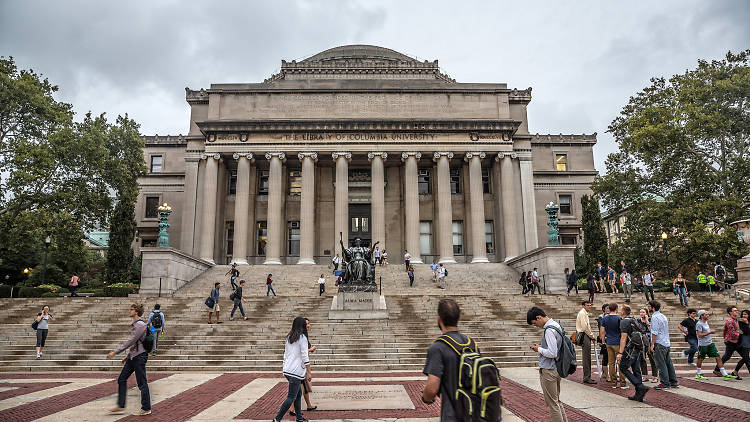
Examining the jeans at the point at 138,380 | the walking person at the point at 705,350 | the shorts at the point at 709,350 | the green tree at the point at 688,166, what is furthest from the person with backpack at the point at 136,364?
the green tree at the point at 688,166

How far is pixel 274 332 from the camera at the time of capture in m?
17.2

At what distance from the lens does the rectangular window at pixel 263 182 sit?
1702 inches

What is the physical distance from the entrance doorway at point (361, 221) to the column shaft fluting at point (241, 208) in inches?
352

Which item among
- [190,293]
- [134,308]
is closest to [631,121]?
[190,293]

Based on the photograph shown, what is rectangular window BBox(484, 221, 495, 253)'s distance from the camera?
138 ft

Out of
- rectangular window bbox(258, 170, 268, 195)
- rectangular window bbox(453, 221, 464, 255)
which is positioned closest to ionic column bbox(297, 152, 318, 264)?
rectangular window bbox(258, 170, 268, 195)

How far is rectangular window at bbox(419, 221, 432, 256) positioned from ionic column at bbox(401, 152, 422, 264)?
262cm

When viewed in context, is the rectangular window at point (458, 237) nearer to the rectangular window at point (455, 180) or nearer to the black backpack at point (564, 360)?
the rectangular window at point (455, 180)

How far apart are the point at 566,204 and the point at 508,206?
→ 12.9 meters

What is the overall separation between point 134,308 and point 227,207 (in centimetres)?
3484

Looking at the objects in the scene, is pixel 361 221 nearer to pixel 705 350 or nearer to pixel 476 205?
pixel 476 205

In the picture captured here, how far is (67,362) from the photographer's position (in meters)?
14.5

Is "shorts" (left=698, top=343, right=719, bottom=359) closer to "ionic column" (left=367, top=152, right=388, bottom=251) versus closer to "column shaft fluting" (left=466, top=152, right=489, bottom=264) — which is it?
"column shaft fluting" (left=466, top=152, right=489, bottom=264)

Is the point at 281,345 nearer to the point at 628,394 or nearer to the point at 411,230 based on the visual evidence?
the point at 628,394
